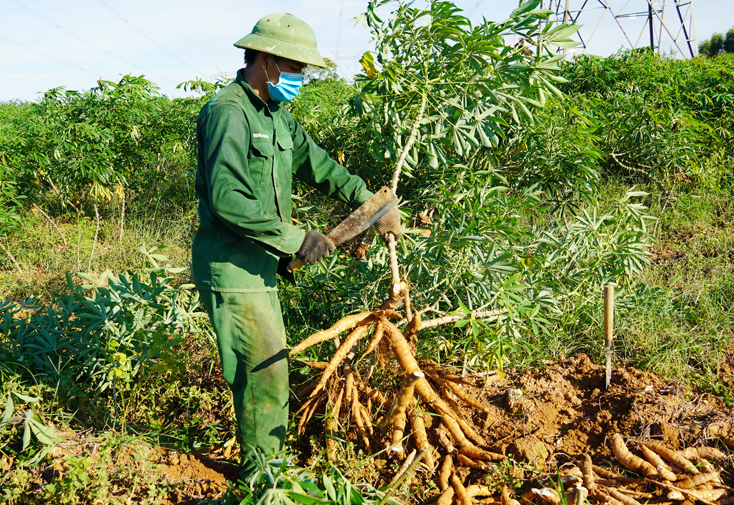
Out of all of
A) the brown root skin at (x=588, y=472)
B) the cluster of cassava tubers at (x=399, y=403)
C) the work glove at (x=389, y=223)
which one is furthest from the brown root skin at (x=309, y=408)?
the brown root skin at (x=588, y=472)

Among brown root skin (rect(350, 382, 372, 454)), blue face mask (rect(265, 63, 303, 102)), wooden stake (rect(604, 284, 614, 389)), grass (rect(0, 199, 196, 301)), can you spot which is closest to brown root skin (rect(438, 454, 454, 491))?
brown root skin (rect(350, 382, 372, 454))

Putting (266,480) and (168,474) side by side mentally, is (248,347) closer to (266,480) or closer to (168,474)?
(266,480)

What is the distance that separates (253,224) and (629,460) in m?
1.90

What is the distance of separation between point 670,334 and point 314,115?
3.08 meters

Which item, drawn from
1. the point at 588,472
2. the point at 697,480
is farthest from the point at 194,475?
the point at 697,480

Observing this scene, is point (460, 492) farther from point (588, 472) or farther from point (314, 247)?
point (314, 247)

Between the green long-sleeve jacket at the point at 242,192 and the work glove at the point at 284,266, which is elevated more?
the green long-sleeve jacket at the point at 242,192

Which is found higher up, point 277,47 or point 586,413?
point 277,47

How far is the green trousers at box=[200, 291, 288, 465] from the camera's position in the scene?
2043 millimetres

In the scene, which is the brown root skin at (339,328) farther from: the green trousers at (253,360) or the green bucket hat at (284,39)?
the green bucket hat at (284,39)

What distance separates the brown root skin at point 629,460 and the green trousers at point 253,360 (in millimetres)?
1501

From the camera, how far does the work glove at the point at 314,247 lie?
Answer: 199 centimetres

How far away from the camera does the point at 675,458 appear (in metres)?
2.19

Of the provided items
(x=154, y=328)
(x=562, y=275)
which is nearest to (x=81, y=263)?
(x=154, y=328)
